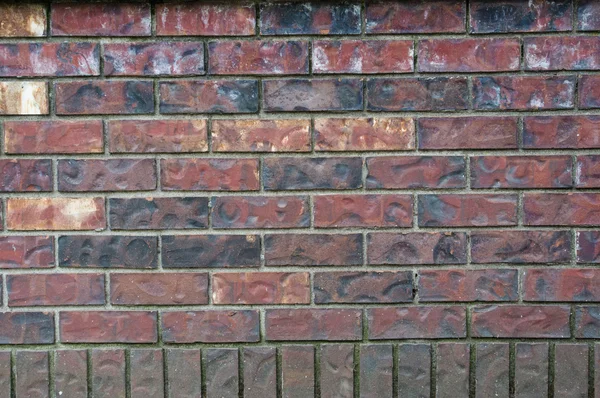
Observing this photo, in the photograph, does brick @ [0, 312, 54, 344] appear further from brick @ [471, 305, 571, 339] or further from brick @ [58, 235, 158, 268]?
brick @ [471, 305, 571, 339]

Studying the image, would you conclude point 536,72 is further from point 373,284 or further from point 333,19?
point 373,284

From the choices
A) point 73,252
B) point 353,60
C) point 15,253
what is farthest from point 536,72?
point 15,253

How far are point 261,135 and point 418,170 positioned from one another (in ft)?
1.44

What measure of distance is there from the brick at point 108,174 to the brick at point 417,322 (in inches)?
28.2

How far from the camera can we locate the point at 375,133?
1670 millimetres

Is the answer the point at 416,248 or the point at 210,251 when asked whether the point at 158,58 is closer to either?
the point at 210,251

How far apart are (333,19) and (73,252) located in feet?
3.13

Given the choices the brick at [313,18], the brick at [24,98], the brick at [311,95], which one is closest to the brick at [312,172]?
the brick at [311,95]

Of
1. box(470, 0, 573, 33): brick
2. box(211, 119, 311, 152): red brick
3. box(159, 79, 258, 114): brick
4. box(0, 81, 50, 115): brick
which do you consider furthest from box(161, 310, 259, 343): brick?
box(470, 0, 573, 33): brick

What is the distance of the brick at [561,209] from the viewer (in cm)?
167

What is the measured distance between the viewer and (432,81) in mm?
1666

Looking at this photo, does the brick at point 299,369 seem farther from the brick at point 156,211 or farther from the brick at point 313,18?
the brick at point 313,18

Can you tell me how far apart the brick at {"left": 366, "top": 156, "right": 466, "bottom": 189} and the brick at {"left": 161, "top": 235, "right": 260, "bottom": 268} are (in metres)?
0.38

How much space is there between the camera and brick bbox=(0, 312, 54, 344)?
170 centimetres
